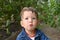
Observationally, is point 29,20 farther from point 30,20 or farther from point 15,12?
point 15,12

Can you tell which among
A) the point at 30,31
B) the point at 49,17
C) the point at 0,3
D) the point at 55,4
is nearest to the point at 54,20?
the point at 49,17

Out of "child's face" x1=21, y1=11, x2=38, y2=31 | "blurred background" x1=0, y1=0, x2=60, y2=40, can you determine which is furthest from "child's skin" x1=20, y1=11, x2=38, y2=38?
"blurred background" x1=0, y1=0, x2=60, y2=40

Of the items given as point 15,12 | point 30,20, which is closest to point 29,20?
point 30,20

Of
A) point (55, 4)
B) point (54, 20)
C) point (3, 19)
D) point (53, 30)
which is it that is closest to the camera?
point (55, 4)

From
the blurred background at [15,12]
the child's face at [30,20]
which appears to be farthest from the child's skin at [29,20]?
the blurred background at [15,12]

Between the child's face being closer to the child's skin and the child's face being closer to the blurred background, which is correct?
the child's skin

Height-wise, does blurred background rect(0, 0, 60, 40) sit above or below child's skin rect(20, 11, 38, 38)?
below

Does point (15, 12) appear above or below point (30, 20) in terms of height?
below

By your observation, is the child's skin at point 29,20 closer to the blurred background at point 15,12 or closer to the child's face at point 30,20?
the child's face at point 30,20

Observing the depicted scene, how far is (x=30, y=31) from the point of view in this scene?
11.3ft

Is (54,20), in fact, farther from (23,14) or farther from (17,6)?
(23,14)

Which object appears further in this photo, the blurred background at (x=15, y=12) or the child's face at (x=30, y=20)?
the blurred background at (x=15, y=12)

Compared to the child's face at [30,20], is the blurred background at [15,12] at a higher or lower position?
lower

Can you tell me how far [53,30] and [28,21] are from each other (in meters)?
3.90
